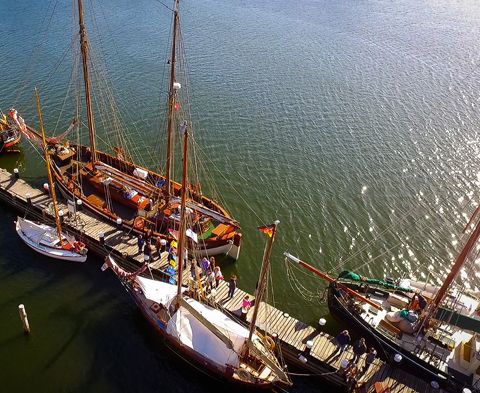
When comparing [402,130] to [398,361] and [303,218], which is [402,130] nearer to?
[303,218]

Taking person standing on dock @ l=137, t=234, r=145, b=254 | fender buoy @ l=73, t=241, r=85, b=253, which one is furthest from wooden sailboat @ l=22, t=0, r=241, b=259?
fender buoy @ l=73, t=241, r=85, b=253

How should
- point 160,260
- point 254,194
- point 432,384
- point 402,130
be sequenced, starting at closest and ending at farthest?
1. point 432,384
2. point 160,260
3. point 254,194
4. point 402,130

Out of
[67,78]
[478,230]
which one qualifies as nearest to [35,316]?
[478,230]

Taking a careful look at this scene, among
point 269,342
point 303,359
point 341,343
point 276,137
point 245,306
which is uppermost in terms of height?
point 276,137

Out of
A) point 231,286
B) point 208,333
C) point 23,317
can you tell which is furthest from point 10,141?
point 208,333

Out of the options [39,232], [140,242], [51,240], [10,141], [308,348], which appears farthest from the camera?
[10,141]

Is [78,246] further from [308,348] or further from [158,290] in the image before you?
[308,348]

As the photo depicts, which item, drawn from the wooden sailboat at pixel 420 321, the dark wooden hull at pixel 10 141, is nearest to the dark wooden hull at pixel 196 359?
the wooden sailboat at pixel 420 321
